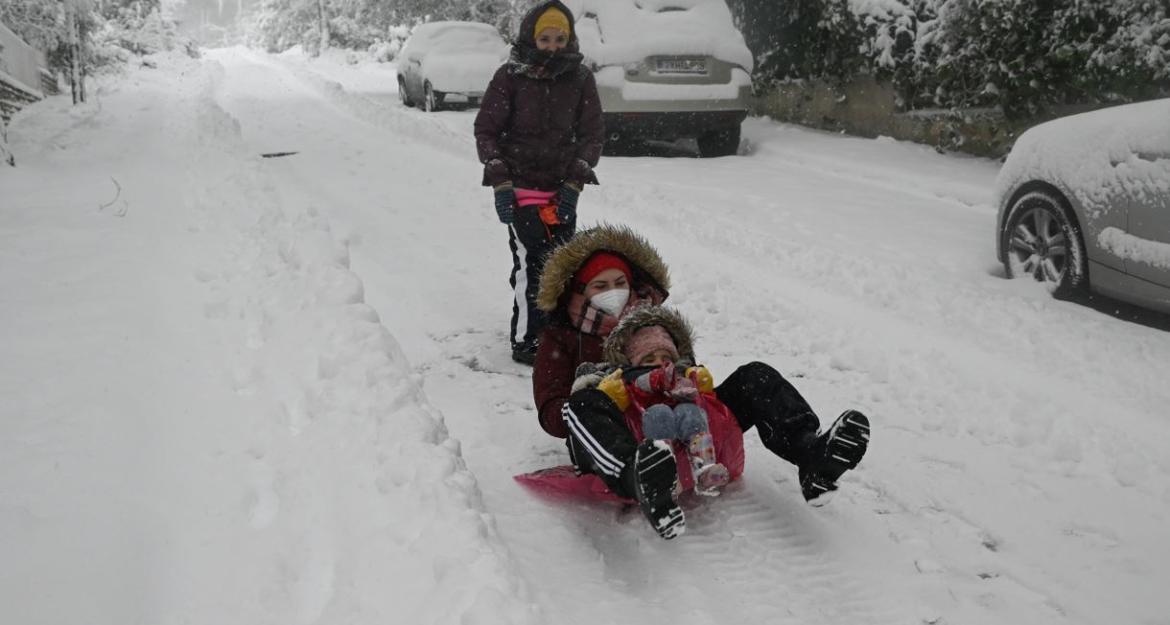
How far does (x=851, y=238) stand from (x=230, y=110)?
13.6 meters

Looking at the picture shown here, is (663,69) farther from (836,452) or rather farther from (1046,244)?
(836,452)

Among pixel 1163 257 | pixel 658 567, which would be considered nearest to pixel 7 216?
pixel 658 567

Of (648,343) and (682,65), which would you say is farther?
(682,65)

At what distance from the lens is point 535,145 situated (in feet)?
15.4

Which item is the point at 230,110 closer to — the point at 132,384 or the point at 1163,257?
the point at 132,384

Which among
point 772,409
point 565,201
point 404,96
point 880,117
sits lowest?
point 772,409

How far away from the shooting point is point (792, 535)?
2986 mm

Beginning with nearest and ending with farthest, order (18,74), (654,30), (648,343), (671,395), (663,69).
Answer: (671,395) < (648,343) < (663,69) < (654,30) < (18,74)

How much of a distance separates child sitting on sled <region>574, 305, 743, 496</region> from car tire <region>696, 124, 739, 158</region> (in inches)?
326

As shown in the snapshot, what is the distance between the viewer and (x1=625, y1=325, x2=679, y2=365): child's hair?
312 centimetres

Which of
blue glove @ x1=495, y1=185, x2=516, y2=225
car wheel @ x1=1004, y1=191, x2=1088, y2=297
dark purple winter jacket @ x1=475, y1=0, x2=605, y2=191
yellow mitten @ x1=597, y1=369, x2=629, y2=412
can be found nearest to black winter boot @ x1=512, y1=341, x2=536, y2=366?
blue glove @ x1=495, y1=185, x2=516, y2=225

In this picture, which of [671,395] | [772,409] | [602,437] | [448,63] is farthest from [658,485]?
[448,63]

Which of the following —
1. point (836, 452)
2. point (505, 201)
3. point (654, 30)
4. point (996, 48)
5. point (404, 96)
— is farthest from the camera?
point (404, 96)

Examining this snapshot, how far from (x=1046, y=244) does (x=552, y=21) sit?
3.49m
